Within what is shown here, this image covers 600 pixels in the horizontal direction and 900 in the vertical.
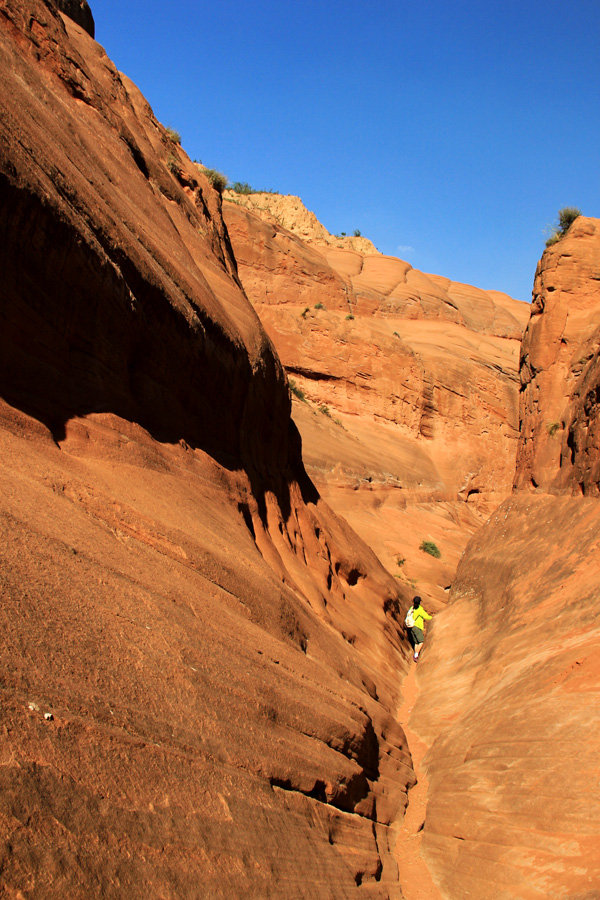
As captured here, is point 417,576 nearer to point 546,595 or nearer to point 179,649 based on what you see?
point 546,595

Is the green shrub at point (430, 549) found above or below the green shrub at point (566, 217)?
below

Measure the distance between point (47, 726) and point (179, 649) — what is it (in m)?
1.38

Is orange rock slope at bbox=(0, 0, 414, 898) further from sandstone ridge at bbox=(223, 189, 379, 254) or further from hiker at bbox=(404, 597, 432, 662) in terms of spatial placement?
sandstone ridge at bbox=(223, 189, 379, 254)

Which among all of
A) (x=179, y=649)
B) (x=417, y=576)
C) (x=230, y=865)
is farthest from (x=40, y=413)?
(x=417, y=576)

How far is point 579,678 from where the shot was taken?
5914mm

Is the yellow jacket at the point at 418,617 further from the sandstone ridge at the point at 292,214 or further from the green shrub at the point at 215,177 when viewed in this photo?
the sandstone ridge at the point at 292,214

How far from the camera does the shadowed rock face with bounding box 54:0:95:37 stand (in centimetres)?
1119

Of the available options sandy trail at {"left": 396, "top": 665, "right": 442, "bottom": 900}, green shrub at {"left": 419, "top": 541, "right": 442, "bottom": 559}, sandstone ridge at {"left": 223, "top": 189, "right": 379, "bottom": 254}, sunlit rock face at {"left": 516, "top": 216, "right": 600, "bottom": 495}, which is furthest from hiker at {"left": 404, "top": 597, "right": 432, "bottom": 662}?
sandstone ridge at {"left": 223, "top": 189, "right": 379, "bottom": 254}

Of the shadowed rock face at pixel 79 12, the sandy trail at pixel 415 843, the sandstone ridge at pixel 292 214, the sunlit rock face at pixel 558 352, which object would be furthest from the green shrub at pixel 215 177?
the sandstone ridge at pixel 292 214

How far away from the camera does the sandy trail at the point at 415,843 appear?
561 cm

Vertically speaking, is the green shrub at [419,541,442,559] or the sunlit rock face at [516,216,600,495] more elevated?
the sunlit rock face at [516,216,600,495]

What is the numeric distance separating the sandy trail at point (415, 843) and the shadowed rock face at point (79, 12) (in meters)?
12.9

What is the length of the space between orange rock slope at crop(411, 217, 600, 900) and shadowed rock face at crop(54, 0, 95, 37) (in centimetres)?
1107

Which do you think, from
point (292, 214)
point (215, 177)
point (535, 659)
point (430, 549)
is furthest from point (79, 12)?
point (292, 214)
